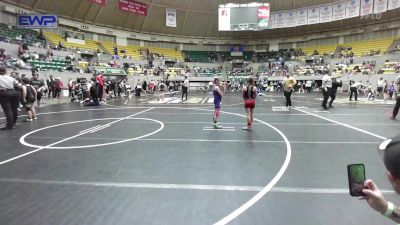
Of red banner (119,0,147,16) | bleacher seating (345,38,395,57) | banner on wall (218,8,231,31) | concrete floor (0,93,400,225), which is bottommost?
concrete floor (0,93,400,225)

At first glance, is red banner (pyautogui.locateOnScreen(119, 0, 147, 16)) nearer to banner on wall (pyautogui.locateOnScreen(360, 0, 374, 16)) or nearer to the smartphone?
banner on wall (pyautogui.locateOnScreen(360, 0, 374, 16))

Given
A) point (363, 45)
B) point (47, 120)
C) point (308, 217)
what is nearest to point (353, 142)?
point (308, 217)

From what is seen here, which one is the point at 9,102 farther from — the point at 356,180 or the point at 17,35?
the point at 17,35

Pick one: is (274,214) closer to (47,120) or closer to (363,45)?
(47,120)

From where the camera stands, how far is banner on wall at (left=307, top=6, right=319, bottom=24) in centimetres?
4709

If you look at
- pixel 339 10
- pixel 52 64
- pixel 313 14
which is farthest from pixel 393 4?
pixel 52 64

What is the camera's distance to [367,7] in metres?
41.0

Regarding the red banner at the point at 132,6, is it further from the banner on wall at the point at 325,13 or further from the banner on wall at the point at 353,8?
the banner on wall at the point at 353,8

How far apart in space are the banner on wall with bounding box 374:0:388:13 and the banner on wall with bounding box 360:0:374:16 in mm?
527

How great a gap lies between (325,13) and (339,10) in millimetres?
2102

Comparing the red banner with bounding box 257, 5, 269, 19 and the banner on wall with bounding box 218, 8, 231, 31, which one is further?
the banner on wall with bounding box 218, 8, 231, 31

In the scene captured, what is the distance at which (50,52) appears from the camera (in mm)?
32938

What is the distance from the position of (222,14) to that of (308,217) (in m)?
43.3

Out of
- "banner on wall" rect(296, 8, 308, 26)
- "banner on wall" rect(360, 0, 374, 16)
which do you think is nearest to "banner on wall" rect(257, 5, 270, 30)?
"banner on wall" rect(296, 8, 308, 26)
